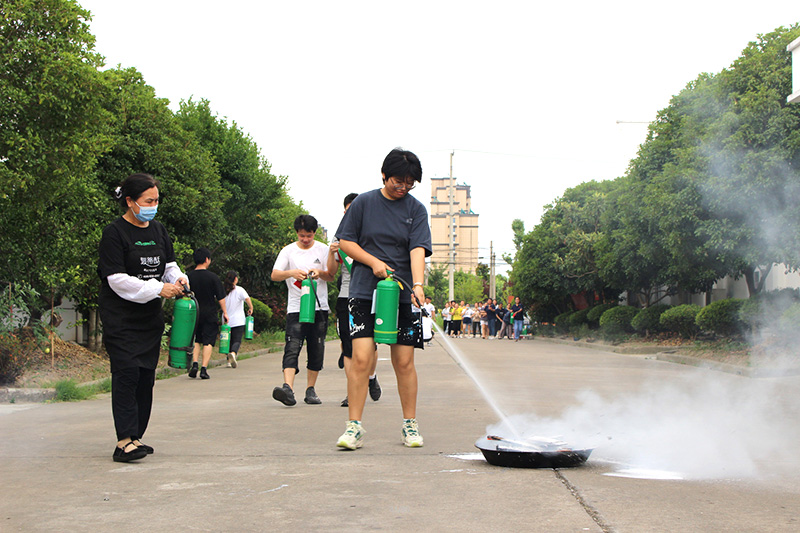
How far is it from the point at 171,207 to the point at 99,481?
13346 mm

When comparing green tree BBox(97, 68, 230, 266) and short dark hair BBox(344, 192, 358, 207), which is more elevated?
green tree BBox(97, 68, 230, 266)

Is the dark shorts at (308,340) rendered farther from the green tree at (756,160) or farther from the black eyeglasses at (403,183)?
the green tree at (756,160)

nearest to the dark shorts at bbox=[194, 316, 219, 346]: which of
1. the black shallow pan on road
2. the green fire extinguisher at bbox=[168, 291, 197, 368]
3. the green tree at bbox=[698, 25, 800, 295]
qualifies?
the green fire extinguisher at bbox=[168, 291, 197, 368]

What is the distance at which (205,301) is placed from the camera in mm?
11914

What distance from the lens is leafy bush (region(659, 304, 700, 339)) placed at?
Result: 2195 cm

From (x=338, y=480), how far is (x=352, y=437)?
93 centimetres

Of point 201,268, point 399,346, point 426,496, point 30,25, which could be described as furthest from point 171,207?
point 426,496

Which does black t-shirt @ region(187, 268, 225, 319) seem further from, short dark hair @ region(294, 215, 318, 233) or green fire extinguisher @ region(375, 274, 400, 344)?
green fire extinguisher @ region(375, 274, 400, 344)

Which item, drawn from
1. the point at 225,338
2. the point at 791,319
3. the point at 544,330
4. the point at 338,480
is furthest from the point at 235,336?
the point at 544,330

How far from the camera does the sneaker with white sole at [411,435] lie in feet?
18.5

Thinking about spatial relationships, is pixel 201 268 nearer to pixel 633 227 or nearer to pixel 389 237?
pixel 389 237

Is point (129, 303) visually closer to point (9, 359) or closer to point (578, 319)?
point (9, 359)

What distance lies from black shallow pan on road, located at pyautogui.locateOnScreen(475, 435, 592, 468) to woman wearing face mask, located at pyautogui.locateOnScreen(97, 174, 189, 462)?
2.17 metres

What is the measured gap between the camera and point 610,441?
5.75 m
